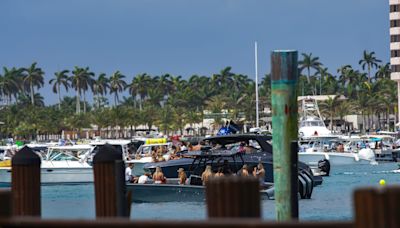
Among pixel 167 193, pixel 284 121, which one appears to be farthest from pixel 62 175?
pixel 284 121

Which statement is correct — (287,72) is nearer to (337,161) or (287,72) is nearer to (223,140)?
(223,140)

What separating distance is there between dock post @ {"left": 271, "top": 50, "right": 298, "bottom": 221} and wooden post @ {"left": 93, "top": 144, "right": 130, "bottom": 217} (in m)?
3.14

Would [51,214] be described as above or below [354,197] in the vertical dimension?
below

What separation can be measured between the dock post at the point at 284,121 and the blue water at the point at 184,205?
972 centimetres

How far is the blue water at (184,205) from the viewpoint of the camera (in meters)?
27.9

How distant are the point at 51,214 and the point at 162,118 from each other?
142735 millimetres

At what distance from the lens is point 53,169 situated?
47.7m

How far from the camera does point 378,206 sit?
7203 millimetres

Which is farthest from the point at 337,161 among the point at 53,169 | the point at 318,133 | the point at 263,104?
the point at 263,104

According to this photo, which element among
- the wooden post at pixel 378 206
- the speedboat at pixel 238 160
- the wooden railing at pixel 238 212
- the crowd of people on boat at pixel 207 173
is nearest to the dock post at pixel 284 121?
the wooden railing at pixel 238 212

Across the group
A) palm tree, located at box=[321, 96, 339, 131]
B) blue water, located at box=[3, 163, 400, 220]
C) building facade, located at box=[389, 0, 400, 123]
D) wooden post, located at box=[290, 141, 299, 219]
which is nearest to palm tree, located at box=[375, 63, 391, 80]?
palm tree, located at box=[321, 96, 339, 131]

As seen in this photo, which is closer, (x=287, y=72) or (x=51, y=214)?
(x=287, y=72)

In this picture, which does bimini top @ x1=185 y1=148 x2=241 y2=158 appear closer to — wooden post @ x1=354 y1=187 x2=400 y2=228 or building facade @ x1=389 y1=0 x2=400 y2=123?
wooden post @ x1=354 y1=187 x2=400 y2=228

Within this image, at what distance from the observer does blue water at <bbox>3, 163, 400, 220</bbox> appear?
91.6ft
